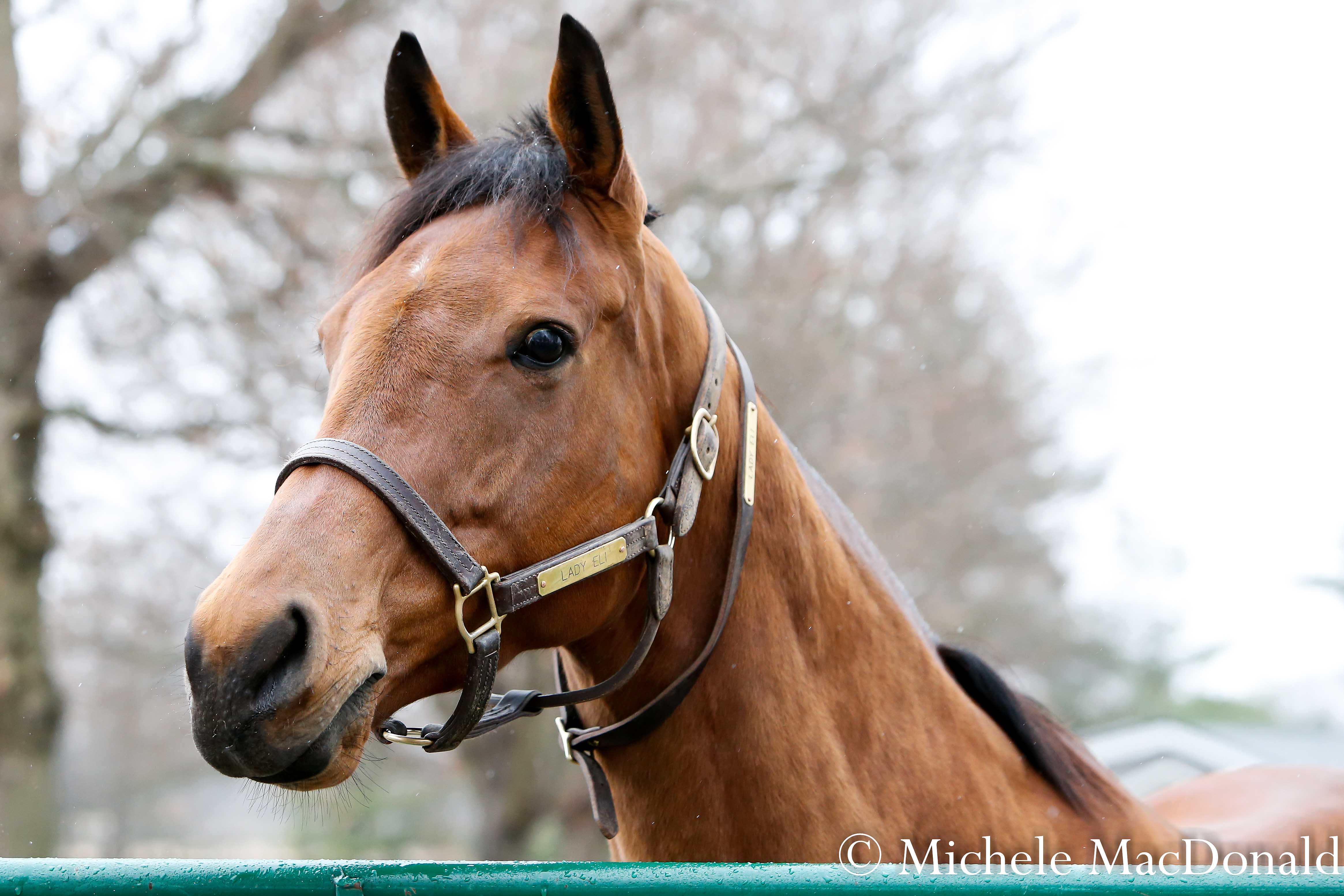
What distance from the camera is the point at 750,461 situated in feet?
7.07

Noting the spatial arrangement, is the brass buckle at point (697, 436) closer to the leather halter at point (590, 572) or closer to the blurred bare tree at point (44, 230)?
the leather halter at point (590, 572)

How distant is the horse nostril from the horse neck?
0.72m

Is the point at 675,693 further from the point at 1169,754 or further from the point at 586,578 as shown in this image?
the point at 1169,754

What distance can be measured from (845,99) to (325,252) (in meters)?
5.62

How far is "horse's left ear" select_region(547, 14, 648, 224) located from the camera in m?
Result: 1.94

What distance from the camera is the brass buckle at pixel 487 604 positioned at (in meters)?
1.72

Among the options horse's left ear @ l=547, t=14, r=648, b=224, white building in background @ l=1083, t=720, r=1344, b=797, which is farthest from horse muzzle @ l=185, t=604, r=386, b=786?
white building in background @ l=1083, t=720, r=1344, b=797

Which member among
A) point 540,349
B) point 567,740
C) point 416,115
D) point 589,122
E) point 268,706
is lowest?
point 268,706

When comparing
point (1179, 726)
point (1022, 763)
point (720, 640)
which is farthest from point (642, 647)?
point (1179, 726)

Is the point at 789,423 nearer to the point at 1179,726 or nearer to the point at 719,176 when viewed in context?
the point at 719,176

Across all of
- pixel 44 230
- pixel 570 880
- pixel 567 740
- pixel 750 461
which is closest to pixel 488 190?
pixel 750 461

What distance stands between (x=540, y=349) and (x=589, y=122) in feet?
1.81

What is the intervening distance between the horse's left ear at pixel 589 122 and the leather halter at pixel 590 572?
1.23 ft

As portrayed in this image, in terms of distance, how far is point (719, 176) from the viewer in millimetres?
9867
